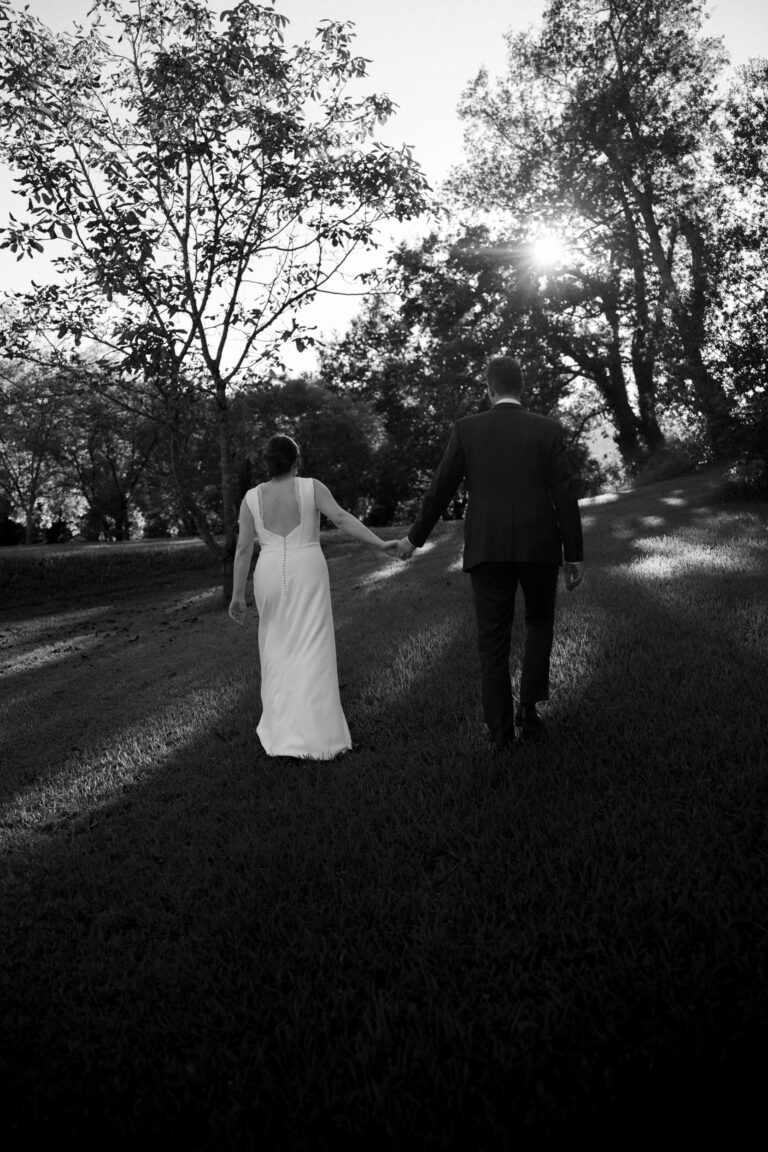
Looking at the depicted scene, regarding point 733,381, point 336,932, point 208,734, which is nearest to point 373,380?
point 733,381

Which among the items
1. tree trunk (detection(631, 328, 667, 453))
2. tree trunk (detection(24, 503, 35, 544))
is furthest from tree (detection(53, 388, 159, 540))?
tree trunk (detection(631, 328, 667, 453))

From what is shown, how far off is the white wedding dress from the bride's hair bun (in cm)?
17

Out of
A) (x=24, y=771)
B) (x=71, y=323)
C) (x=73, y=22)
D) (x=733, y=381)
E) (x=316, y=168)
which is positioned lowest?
(x=24, y=771)

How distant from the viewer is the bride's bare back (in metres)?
6.66

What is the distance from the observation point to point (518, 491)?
5570 millimetres

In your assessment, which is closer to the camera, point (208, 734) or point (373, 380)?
point (208, 734)

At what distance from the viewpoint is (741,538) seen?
1383cm

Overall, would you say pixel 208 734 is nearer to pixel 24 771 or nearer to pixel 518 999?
pixel 24 771

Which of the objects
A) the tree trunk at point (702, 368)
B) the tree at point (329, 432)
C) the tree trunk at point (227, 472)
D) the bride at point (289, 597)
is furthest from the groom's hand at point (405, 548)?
the tree at point (329, 432)

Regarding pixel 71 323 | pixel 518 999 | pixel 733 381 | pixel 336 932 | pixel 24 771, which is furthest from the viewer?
pixel 733 381

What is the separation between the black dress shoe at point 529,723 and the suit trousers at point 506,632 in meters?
0.06

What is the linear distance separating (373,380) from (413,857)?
53435 millimetres

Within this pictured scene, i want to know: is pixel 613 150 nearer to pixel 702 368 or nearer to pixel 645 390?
pixel 645 390

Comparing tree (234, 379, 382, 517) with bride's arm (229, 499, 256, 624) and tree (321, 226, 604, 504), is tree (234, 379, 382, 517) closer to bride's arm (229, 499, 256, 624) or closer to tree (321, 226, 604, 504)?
tree (321, 226, 604, 504)
